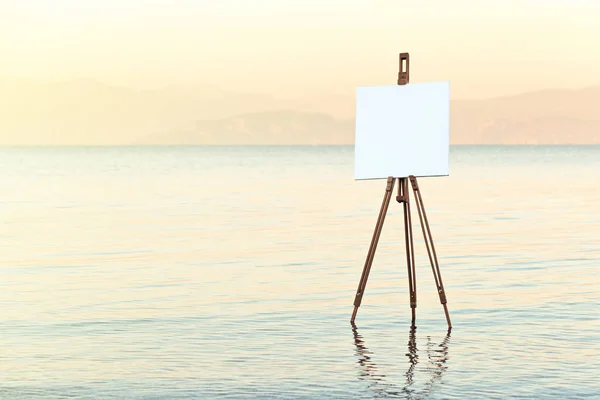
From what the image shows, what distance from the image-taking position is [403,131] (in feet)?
30.9

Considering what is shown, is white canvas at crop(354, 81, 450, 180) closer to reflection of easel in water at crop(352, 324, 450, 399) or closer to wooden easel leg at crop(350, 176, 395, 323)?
wooden easel leg at crop(350, 176, 395, 323)

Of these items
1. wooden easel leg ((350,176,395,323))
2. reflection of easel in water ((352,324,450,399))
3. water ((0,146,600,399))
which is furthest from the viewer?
wooden easel leg ((350,176,395,323))

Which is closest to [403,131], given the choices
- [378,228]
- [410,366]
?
[378,228]

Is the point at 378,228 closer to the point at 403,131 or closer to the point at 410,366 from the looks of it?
the point at 403,131

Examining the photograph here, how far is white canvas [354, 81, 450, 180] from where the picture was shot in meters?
9.28

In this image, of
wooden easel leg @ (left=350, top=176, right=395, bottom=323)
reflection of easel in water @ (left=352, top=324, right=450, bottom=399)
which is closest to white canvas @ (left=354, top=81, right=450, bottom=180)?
wooden easel leg @ (left=350, top=176, right=395, bottom=323)

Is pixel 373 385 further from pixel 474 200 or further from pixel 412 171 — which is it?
pixel 474 200

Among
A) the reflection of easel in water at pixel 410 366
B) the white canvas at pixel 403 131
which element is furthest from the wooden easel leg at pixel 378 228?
the reflection of easel in water at pixel 410 366

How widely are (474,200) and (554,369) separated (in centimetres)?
2180

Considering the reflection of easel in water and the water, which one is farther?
the water

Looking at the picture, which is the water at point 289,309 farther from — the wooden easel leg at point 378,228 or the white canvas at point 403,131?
the white canvas at point 403,131

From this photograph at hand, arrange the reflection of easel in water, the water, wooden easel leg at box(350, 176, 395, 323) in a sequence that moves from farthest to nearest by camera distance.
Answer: wooden easel leg at box(350, 176, 395, 323)
the water
the reflection of easel in water

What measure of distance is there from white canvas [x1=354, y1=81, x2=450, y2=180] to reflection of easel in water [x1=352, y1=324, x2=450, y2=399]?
1.47 meters

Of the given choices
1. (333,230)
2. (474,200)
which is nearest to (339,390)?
(333,230)
